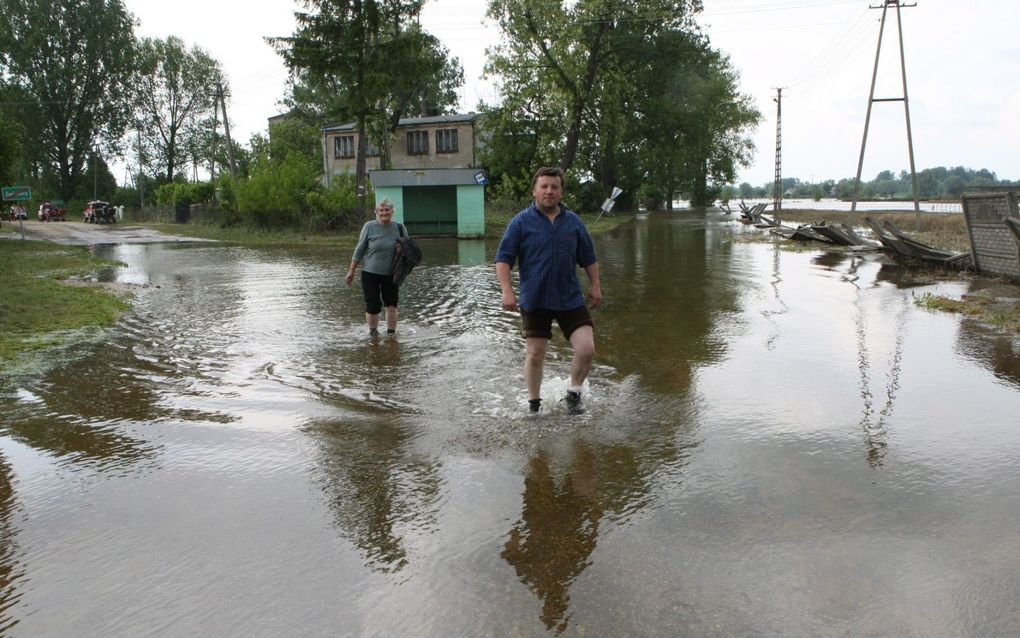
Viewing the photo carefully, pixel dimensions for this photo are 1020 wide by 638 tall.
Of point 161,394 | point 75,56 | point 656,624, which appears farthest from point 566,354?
point 75,56

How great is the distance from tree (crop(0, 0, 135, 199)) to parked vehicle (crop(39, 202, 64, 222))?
7.31 meters

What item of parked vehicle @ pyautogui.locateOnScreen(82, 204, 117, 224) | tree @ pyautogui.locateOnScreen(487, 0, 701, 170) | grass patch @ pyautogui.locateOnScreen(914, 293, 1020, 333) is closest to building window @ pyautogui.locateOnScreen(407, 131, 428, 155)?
tree @ pyautogui.locateOnScreen(487, 0, 701, 170)

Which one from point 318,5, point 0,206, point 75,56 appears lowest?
point 0,206

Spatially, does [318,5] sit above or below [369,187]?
above

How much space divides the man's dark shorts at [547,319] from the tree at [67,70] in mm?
68858

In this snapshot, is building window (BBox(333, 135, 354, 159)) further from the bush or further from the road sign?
the road sign

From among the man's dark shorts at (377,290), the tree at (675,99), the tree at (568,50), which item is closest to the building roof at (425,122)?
the tree at (568,50)

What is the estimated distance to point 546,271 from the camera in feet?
18.6

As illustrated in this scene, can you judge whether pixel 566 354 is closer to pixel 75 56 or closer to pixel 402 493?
pixel 402 493

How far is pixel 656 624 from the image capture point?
2.89 metres

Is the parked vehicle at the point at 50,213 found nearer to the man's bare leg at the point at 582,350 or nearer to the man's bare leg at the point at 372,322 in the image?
the man's bare leg at the point at 372,322

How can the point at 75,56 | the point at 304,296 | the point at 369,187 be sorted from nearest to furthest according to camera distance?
the point at 304,296 < the point at 369,187 < the point at 75,56

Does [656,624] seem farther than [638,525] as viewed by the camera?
No

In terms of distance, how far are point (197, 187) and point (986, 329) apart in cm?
4690
